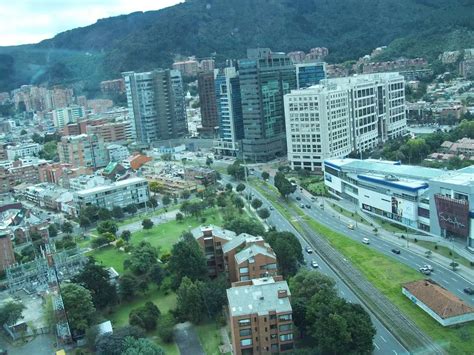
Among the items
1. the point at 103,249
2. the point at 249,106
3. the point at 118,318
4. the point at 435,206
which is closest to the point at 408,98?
the point at 249,106

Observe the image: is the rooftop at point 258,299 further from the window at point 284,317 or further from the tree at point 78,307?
the tree at point 78,307

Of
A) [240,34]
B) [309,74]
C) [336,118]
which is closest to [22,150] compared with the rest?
[309,74]

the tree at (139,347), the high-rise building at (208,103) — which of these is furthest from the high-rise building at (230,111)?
the tree at (139,347)

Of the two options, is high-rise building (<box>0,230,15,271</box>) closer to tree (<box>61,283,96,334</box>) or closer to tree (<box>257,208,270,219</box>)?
tree (<box>61,283,96,334</box>)

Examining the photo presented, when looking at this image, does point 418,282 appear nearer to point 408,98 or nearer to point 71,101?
point 408,98

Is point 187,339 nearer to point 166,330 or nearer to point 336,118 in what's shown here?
point 166,330

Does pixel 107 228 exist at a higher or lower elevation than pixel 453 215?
lower
